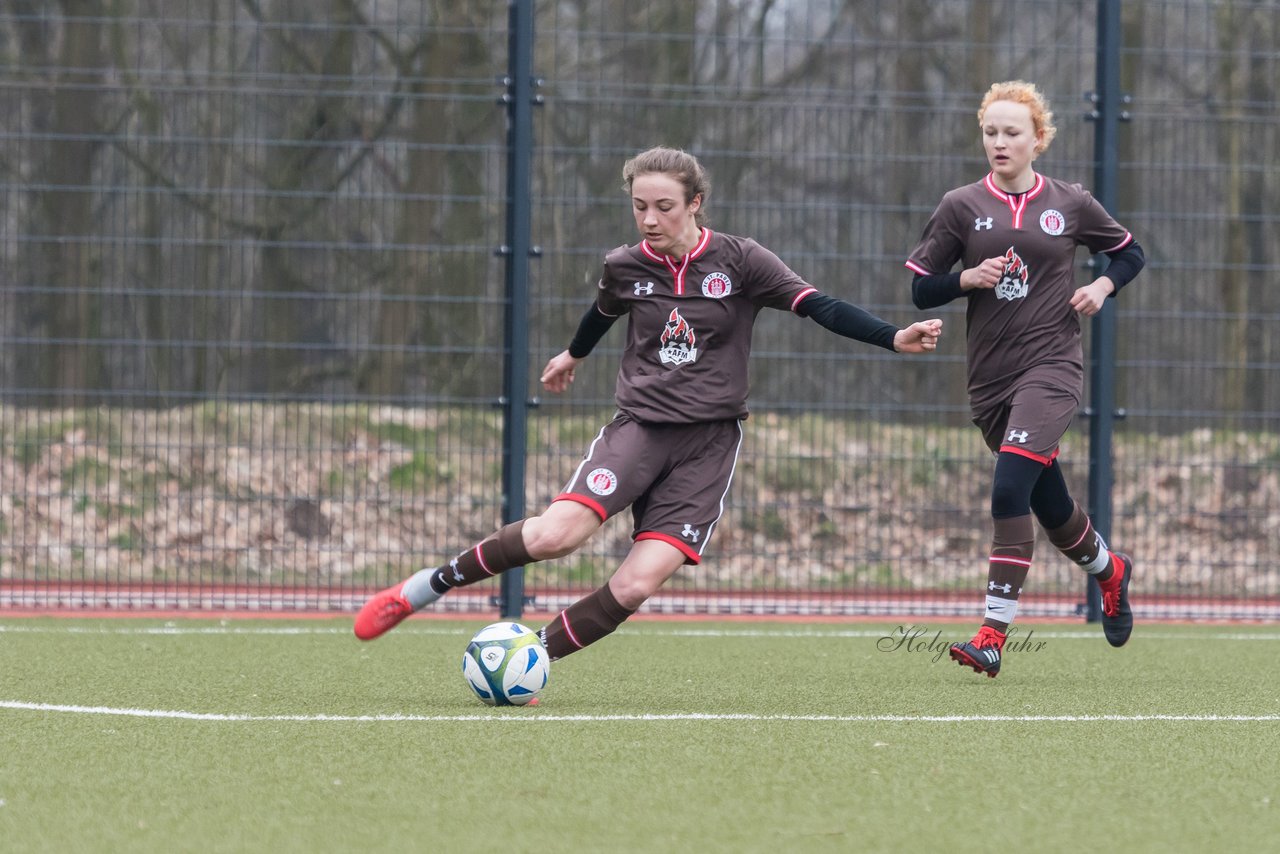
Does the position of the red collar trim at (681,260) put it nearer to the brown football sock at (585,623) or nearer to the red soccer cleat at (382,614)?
the brown football sock at (585,623)

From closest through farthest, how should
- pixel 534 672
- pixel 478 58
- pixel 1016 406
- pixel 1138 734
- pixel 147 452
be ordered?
pixel 1138 734
pixel 534 672
pixel 1016 406
pixel 147 452
pixel 478 58

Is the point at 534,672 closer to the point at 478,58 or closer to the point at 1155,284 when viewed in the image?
the point at 1155,284

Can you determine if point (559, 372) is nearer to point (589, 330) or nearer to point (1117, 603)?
Answer: point (589, 330)

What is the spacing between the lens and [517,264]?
8.55 meters

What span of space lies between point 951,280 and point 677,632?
259 cm

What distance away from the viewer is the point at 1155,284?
9.25 meters

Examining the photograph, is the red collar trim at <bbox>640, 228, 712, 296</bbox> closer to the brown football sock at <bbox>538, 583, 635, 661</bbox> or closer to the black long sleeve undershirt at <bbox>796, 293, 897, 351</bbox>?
the black long sleeve undershirt at <bbox>796, 293, 897, 351</bbox>

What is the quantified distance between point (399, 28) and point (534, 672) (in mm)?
4964

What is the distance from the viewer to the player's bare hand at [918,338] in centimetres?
522

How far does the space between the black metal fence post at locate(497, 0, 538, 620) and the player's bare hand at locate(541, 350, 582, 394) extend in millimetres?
2360

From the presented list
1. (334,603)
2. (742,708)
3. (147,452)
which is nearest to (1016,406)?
(742,708)

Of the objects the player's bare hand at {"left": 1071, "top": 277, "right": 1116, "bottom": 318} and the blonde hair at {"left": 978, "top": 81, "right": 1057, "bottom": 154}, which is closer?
the player's bare hand at {"left": 1071, "top": 277, "right": 1116, "bottom": 318}

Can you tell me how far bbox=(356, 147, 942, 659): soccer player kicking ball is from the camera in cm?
556

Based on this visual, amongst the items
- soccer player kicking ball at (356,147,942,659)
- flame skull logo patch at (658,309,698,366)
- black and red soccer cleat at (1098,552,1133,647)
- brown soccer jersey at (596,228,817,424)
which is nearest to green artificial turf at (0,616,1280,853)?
black and red soccer cleat at (1098,552,1133,647)
